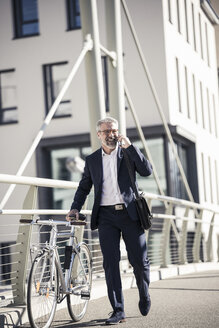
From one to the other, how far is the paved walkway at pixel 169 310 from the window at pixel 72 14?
2059cm

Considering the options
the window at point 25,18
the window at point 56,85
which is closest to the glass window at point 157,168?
the window at point 56,85

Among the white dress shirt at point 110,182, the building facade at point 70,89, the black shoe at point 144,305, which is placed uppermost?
the building facade at point 70,89

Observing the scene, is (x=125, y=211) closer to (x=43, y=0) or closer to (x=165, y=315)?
(x=165, y=315)

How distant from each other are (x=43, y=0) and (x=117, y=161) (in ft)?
79.8

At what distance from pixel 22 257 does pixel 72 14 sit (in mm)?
23512

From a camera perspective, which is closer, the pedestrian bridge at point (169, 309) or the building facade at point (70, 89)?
the pedestrian bridge at point (169, 309)

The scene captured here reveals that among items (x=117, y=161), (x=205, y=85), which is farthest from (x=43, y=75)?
(x=117, y=161)

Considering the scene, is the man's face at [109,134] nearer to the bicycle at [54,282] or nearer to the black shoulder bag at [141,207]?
the black shoulder bag at [141,207]

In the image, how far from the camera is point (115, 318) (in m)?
6.43

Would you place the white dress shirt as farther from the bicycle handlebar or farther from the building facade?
the building facade

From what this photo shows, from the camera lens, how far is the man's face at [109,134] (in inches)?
252

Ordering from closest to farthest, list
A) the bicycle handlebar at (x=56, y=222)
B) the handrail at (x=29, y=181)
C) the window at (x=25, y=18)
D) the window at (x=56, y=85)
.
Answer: the bicycle handlebar at (x=56, y=222) → the handrail at (x=29, y=181) → the window at (x=56, y=85) → the window at (x=25, y=18)

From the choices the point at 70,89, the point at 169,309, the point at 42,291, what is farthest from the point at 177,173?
the point at 42,291

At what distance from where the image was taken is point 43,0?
29984 millimetres
